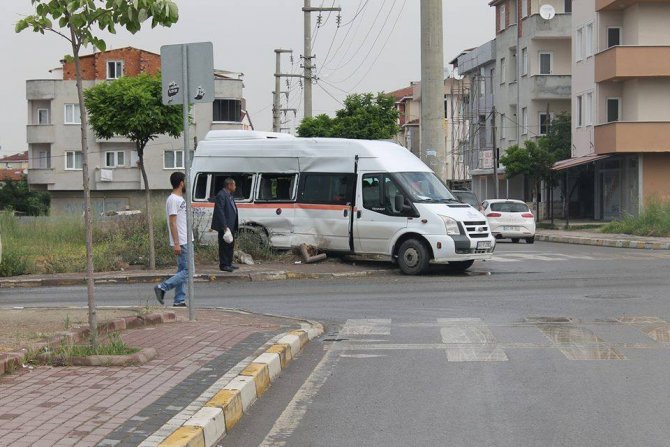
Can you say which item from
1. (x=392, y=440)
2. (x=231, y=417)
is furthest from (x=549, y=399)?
(x=231, y=417)

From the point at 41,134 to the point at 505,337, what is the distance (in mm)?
66739

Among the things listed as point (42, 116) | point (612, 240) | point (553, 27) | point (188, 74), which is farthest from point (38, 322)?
point (42, 116)

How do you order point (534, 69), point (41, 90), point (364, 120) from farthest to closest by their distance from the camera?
point (41, 90) → point (534, 69) → point (364, 120)

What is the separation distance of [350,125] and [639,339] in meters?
43.4

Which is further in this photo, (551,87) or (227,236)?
(551,87)

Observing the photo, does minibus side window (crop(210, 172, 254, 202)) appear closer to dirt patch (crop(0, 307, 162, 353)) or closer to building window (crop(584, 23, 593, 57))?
dirt patch (crop(0, 307, 162, 353))

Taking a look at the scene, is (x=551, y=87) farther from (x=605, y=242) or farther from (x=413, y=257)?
(x=413, y=257)

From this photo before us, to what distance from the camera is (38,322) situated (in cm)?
1139

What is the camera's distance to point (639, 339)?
35.7 ft

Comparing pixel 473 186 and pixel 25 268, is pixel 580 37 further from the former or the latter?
pixel 25 268

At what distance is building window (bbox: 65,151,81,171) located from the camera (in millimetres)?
73312

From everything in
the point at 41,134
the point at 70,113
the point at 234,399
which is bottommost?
the point at 234,399

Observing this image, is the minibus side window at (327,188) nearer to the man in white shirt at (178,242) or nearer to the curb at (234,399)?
the man in white shirt at (178,242)

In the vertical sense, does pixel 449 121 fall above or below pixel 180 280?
above
